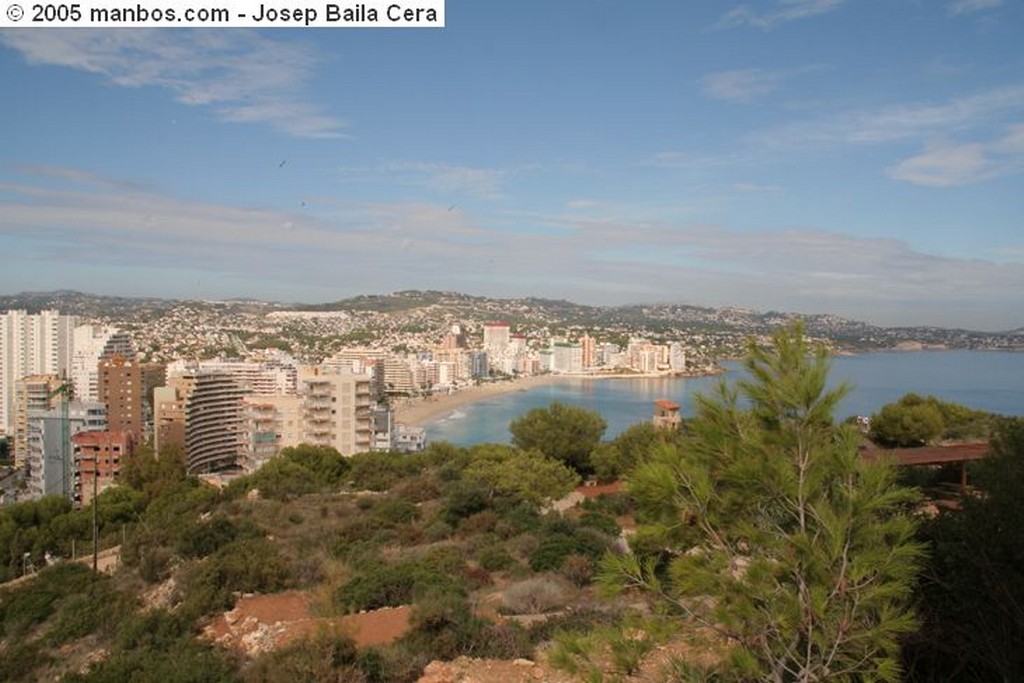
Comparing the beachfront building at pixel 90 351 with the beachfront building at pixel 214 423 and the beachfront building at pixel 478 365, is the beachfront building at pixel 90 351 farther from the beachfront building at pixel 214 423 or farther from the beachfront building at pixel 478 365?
the beachfront building at pixel 478 365

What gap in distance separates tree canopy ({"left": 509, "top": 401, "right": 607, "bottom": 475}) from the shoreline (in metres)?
29.4

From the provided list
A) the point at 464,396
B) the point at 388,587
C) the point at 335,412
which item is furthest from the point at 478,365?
the point at 388,587

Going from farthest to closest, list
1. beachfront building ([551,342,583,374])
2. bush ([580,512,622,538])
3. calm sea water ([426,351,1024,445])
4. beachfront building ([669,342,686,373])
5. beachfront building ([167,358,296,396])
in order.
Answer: beachfront building ([551,342,583,374]), beachfront building ([669,342,686,373]), beachfront building ([167,358,296,396]), calm sea water ([426,351,1024,445]), bush ([580,512,622,538])

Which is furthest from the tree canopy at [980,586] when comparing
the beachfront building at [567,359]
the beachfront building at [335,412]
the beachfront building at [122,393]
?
the beachfront building at [567,359]

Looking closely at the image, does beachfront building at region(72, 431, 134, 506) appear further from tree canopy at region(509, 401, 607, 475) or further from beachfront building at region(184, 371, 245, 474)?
tree canopy at region(509, 401, 607, 475)

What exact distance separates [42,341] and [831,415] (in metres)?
55.9

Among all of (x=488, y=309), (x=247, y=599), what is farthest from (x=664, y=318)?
(x=247, y=599)

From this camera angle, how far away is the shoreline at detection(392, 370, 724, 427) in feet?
168

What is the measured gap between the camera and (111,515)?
14.3 m

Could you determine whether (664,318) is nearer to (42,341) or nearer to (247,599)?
(42,341)

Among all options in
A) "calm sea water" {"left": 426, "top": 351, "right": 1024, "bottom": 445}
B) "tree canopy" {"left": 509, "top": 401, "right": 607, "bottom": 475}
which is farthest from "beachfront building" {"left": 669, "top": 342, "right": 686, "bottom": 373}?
"tree canopy" {"left": 509, "top": 401, "right": 607, "bottom": 475}

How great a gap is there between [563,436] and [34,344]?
45180 millimetres

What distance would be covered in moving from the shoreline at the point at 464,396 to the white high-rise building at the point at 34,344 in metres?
20.8

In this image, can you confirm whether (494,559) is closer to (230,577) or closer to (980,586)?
(230,577)
